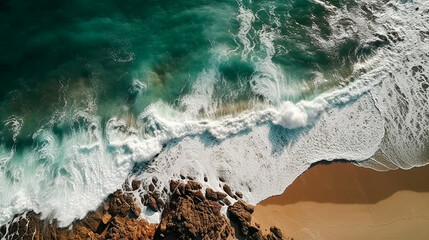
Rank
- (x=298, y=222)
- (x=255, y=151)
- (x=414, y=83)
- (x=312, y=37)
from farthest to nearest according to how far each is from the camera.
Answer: (x=312, y=37)
(x=414, y=83)
(x=255, y=151)
(x=298, y=222)

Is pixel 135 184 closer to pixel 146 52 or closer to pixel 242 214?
pixel 242 214

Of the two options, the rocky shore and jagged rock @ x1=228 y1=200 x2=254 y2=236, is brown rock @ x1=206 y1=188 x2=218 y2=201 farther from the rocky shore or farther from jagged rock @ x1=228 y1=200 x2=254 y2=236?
jagged rock @ x1=228 y1=200 x2=254 y2=236

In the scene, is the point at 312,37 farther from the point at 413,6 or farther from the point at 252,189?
the point at 252,189

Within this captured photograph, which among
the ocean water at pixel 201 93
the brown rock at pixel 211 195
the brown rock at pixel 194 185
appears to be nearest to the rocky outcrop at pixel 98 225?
the ocean water at pixel 201 93

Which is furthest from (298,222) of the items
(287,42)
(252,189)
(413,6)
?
(413,6)

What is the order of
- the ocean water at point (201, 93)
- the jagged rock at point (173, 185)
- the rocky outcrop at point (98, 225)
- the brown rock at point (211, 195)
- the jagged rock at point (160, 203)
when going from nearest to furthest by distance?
the rocky outcrop at point (98, 225) < the brown rock at point (211, 195) < the jagged rock at point (160, 203) < the jagged rock at point (173, 185) < the ocean water at point (201, 93)

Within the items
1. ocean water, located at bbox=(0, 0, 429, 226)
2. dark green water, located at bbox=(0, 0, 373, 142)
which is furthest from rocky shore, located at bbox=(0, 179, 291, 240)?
dark green water, located at bbox=(0, 0, 373, 142)

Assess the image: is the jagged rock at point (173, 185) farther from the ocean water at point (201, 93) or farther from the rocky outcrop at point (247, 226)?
the rocky outcrop at point (247, 226)
